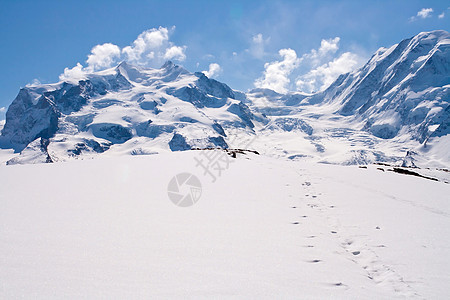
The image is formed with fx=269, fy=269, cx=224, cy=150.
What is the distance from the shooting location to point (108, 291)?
139 inches

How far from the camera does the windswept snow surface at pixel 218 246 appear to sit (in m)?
3.76

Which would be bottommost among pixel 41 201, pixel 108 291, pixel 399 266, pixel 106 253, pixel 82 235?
pixel 399 266

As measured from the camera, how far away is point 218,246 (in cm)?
523

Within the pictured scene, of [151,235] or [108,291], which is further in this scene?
[151,235]

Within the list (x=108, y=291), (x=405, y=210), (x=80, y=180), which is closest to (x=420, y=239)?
(x=405, y=210)

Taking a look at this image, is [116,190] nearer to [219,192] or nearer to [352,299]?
[219,192]

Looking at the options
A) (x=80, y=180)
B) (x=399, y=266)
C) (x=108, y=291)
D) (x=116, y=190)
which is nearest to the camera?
(x=108, y=291)

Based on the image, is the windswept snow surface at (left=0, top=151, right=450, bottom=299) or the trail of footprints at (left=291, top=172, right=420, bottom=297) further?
the trail of footprints at (left=291, top=172, right=420, bottom=297)

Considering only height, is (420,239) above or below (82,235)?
below

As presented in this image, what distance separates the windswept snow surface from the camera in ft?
12.3

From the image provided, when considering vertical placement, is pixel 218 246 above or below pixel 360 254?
above

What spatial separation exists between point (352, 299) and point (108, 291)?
10.6 ft

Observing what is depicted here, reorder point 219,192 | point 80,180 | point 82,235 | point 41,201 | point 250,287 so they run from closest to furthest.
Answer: point 250,287, point 82,235, point 41,201, point 219,192, point 80,180

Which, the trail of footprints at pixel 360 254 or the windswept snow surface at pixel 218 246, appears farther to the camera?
the trail of footprints at pixel 360 254
